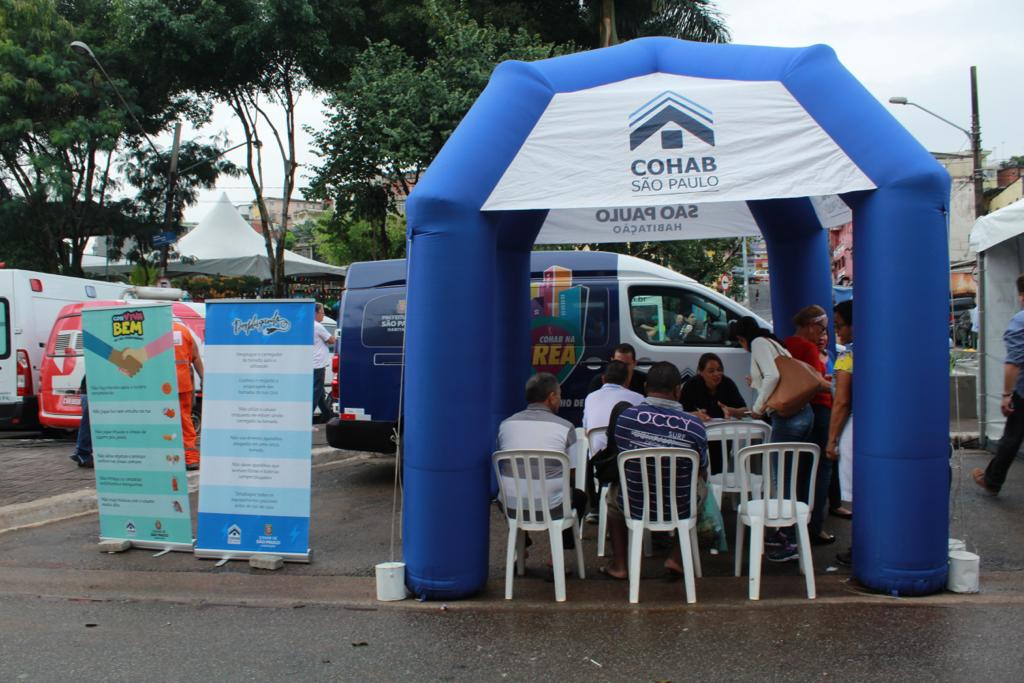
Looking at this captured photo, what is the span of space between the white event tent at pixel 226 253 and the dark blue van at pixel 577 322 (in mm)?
15071

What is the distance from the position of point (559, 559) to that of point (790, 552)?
175cm

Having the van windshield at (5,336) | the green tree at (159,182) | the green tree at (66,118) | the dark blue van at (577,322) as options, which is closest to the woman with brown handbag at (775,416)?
the dark blue van at (577,322)

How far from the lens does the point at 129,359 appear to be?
6605 millimetres

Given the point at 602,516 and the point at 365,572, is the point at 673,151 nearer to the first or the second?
the point at 602,516

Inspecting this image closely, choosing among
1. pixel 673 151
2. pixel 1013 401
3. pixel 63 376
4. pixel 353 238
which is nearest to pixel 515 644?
pixel 673 151

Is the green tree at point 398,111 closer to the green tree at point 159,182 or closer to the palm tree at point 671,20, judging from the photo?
the palm tree at point 671,20

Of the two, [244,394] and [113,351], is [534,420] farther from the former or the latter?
[113,351]

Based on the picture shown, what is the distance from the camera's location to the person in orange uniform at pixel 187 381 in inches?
371

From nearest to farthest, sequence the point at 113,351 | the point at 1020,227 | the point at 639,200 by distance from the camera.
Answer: the point at 639,200
the point at 113,351
the point at 1020,227

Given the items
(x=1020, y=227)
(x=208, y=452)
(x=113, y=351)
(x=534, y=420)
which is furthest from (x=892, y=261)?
(x=113, y=351)

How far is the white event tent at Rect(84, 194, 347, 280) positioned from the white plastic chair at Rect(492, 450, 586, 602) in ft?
63.7

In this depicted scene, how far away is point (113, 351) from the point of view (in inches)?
263

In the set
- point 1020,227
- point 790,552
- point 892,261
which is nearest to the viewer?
point 892,261

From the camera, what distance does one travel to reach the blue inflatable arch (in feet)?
16.4
